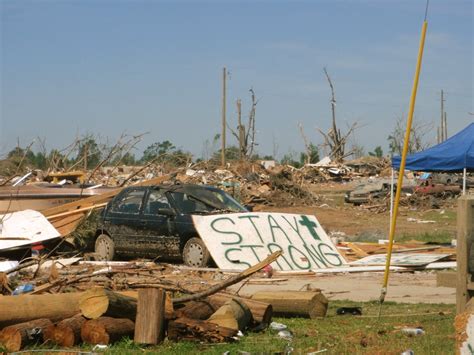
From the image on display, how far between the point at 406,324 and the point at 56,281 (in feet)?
12.8

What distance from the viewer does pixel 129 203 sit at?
778 inches

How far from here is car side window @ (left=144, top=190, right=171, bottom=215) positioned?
19109 mm

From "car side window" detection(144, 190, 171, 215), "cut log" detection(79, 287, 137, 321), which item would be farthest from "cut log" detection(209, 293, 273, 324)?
"car side window" detection(144, 190, 171, 215)

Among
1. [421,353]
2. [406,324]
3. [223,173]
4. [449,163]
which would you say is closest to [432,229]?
[449,163]

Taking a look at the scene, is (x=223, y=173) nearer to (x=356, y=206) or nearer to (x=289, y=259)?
(x=356, y=206)

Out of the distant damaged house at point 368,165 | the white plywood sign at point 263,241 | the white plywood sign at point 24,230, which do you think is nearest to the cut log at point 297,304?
the white plywood sign at point 263,241

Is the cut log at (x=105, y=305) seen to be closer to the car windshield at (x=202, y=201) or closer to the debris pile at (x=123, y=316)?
the debris pile at (x=123, y=316)

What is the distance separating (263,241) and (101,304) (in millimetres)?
9481

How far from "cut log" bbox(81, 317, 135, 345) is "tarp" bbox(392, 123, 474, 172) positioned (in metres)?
14.0

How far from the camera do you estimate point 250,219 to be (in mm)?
18609

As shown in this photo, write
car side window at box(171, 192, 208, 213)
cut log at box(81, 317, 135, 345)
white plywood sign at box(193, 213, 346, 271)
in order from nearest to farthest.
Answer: cut log at box(81, 317, 135, 345) < white plywood sign at box(193, 213, 346, 271) < car side window at box(171, 192, 208, 213)

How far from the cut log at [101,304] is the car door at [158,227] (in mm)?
9297

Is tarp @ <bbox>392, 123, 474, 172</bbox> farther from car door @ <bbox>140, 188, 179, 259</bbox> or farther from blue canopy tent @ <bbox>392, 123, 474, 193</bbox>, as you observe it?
car door @ <bbox>140, 188, 179, 259</bbox>

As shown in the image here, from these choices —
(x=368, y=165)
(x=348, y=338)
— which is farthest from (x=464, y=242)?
(x=368, y=165)
